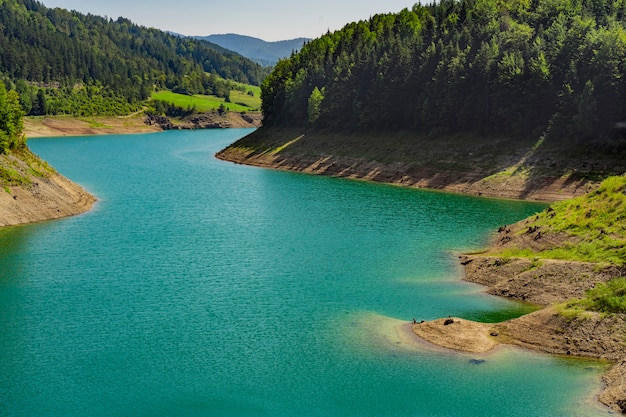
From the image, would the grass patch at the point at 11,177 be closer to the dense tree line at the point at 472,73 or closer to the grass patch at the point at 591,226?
the grass patch at the point at 591,226

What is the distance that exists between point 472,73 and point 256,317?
88.2 m

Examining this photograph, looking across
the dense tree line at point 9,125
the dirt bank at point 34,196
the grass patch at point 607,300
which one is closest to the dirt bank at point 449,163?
the grass patch at point 607,300

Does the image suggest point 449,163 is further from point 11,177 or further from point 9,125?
point 9,125

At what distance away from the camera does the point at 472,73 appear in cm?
11950

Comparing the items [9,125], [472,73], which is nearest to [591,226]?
[472,73]

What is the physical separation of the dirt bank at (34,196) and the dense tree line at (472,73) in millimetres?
69659

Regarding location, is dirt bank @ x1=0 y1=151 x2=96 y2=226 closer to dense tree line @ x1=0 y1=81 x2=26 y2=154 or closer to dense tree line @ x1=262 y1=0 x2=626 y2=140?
dense tree line @ x1=0 y1=81 x2=26 y2=154

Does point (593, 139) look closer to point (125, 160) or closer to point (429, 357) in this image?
point (429, 357)

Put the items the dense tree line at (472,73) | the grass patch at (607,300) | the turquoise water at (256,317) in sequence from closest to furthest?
the turquoise water at (256,317) < the grass patch at (607,300) < the dense tree line at (472,73)

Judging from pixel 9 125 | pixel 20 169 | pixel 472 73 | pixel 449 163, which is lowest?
pixel 20 169

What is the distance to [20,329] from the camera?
43.4 metres

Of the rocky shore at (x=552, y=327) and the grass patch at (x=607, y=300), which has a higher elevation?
the grass patch at (x=607, y=300)

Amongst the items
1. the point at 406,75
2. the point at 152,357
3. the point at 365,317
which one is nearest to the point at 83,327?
the point at 152,357

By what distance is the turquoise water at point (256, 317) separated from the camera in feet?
110
